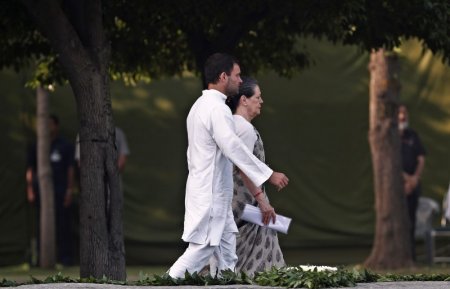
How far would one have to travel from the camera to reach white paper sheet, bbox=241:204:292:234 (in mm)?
12273

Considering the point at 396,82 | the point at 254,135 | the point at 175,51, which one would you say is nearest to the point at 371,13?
the point at 175,51

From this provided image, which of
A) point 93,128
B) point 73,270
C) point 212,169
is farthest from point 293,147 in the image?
point 212,169

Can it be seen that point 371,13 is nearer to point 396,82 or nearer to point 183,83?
point 396,82

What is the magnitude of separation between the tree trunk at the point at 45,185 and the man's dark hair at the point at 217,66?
10.8 meters

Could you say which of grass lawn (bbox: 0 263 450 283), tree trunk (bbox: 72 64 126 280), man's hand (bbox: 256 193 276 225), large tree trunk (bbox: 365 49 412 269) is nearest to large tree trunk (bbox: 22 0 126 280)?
tree trunk (bbox: 72 64 126 280)

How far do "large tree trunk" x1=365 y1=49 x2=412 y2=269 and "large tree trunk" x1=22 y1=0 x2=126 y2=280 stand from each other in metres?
7.03

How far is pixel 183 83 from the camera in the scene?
23.1 meters

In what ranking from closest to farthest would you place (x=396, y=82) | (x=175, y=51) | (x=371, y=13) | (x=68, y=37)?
(x=68, y=37)
(x=371, y=13)
(x=175, y=51)
(x=396, y=82)

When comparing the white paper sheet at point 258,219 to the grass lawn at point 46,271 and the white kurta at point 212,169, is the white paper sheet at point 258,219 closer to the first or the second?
the white kurta at point 212,169

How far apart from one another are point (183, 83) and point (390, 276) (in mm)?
12894

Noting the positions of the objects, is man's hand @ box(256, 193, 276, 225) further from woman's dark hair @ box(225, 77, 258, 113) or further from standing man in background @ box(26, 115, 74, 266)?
standing man in background @ box(26, 115, 74, 266)

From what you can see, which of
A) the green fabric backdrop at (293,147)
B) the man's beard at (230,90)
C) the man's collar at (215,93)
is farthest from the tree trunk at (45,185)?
the man's collar at (215,93)

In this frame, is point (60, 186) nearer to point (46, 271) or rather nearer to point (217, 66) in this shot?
point (46, 271)

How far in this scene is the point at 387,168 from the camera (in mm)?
21094
